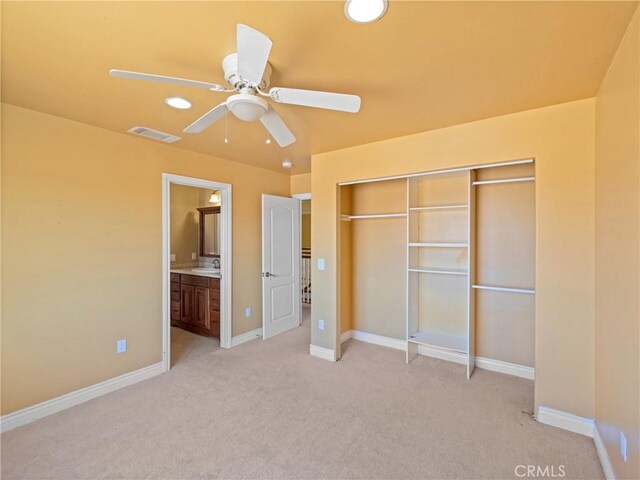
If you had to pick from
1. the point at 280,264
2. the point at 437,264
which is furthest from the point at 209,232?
the point at 437,264

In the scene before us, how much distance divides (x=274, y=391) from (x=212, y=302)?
184cm

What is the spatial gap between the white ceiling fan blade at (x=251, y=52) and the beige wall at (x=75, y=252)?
7.08 ft

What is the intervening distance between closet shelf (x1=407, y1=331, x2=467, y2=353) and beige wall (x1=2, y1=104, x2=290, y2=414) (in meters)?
2.90

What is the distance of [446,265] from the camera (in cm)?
374

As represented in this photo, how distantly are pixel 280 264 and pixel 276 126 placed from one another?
2894 mm

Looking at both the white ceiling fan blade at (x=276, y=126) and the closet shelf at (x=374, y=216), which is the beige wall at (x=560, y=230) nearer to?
the closet shelf at (x=374, y=216)

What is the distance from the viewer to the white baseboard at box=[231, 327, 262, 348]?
4168 millimetres

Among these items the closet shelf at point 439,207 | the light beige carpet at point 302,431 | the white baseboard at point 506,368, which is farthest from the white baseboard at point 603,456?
the closet shelf at point 439,207

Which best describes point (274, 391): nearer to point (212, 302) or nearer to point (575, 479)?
point (212, 302)

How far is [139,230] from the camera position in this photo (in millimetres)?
3199

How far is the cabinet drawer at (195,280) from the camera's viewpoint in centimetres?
443

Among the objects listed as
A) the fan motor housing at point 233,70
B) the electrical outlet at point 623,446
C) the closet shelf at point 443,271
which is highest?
the fan motor housing at point 233,70

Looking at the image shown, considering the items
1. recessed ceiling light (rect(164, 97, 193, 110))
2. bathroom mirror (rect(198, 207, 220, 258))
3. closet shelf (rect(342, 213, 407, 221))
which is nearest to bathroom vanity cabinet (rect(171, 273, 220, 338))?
bathroom mirror (rect(198, 207, 220, 258))

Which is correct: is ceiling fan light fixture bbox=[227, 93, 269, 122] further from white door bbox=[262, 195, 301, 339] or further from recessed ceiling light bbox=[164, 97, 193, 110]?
white door bbox=[262, 195, 301, 339]
